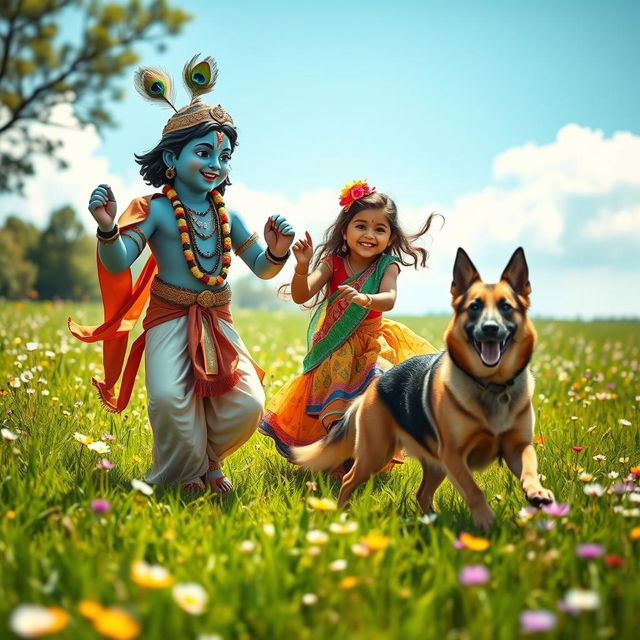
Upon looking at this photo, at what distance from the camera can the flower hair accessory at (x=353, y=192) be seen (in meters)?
4.87

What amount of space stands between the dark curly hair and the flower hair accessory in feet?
2.67

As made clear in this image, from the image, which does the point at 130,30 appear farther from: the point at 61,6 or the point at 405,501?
the point at 405,501

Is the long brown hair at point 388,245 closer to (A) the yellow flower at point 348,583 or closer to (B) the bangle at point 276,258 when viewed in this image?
(B) the bangle at point 276,258

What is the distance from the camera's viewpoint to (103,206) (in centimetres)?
390

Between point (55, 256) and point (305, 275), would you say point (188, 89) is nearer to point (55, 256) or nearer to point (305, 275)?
point (305, 275)

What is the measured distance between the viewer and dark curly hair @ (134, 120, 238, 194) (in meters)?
4.35

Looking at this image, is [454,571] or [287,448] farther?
[287,448]

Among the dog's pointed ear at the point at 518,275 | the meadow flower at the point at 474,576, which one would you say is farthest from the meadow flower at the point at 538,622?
the dog's pointed ear at the point at 518,275

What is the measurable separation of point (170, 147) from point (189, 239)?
2.05ft

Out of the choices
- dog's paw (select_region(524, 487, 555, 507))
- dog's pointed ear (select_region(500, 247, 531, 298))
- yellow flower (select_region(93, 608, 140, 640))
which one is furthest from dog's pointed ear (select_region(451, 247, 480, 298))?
yellow flower (select_region(93, 608, 140, 640))

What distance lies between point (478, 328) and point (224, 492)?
2.11m

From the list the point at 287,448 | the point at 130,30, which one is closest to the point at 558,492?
the point at 287,448

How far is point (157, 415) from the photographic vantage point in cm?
418

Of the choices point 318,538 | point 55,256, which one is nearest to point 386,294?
point 318,538
